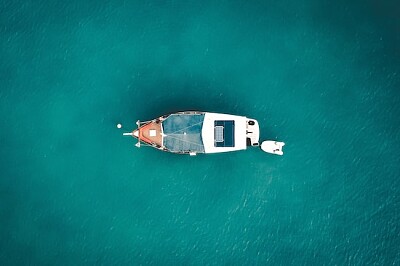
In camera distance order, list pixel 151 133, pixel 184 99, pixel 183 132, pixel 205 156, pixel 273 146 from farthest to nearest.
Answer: pixel 184 99, pixel 205 156, pixel 273 146, pixel 151 133, pixel 183 132

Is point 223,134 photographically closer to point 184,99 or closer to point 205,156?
point 205,156

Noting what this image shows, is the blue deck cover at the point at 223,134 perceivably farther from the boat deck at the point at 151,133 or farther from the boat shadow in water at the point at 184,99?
the boat deck at the point at 151,133

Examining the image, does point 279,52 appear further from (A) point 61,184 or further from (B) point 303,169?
(A) point 61,184

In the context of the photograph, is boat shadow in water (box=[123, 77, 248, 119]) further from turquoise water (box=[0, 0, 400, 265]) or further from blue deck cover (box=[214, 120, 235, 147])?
blue deck cover (box=[214, 120, 235, 147])

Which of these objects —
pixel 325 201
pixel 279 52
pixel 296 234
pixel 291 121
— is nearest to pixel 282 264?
pixel 296 234

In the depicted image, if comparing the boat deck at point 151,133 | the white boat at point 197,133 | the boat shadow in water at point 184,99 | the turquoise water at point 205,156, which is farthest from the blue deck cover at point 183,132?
the boat shadow in water at point 184,99

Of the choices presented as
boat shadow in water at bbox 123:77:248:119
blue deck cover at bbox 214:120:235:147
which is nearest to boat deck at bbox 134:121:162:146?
boat shadow in water at bbox 123:77:248:119

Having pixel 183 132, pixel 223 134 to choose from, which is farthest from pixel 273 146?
pixel 183 132
